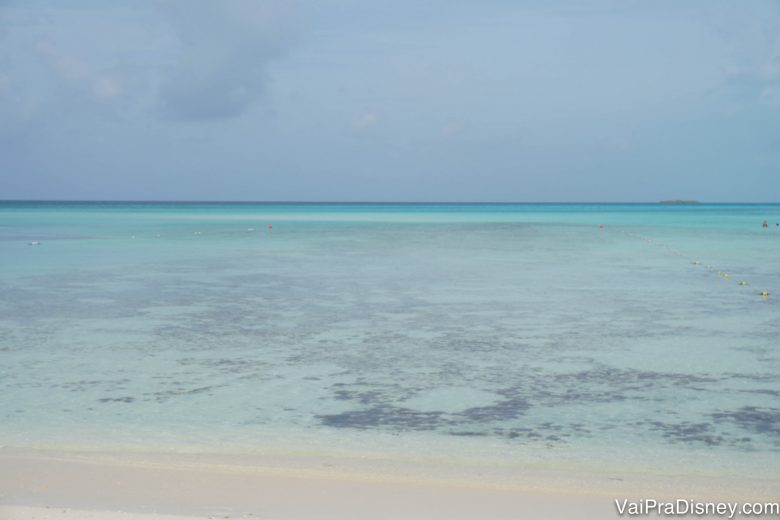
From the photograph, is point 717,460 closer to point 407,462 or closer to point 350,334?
point 407,462

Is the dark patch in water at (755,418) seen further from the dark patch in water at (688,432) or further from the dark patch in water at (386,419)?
the dark patch in water at (386,419)

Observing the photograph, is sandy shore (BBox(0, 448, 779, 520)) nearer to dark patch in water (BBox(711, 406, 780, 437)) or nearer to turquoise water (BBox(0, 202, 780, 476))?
turquoise water (BBox(0, 202, 780, 476))

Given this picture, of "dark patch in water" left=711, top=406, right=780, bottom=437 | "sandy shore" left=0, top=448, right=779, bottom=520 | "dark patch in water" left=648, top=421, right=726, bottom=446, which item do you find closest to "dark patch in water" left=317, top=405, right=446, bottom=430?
"sandy shore" left=0, top=448, right=779, bottom=520

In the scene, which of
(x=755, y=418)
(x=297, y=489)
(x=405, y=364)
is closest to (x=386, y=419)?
(x=297, y=489)

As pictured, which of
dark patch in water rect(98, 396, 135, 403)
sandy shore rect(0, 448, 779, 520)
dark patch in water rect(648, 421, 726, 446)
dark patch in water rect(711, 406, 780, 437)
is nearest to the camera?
sandy shore rect(0, 448, 779, 520)

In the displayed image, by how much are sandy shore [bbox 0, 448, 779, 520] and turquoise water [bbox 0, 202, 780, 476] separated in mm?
322

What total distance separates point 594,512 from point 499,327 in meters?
5.22

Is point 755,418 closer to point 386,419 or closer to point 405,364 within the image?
point 386,419

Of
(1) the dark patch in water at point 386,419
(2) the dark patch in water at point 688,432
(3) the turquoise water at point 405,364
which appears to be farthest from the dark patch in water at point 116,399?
(2) the dark patch in water at point 688,432

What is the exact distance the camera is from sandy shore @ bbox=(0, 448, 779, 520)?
3631 millimetres

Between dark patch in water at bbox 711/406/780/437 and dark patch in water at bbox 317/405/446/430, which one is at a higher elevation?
dark patch in water at bbox 711/406/780/437

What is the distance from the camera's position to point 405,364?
22.9ft

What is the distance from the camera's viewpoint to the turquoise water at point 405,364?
5.01 metres

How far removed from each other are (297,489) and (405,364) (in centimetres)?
306
